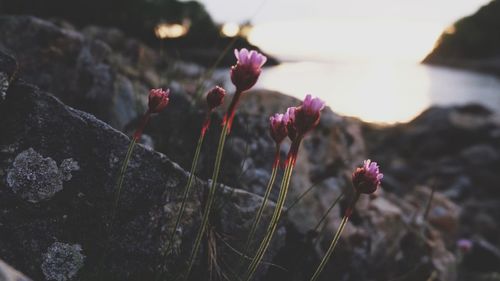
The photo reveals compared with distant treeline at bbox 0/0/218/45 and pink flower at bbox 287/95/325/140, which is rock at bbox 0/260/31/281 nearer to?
pink flower at bbox 287/95/325/140

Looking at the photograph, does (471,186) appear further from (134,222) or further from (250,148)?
(134,222)

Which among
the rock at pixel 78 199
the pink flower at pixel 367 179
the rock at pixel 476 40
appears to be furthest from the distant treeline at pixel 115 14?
the rock at pixel 476 40

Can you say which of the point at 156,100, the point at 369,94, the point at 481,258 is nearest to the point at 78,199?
the point at 156,100

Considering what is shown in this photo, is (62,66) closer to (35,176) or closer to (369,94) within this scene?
(35,176)

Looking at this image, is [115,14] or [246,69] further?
[115,14]

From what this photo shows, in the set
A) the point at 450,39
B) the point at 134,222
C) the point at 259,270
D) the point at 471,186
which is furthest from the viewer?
the point at 450,39

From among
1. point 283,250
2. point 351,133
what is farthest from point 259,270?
point 351,133
